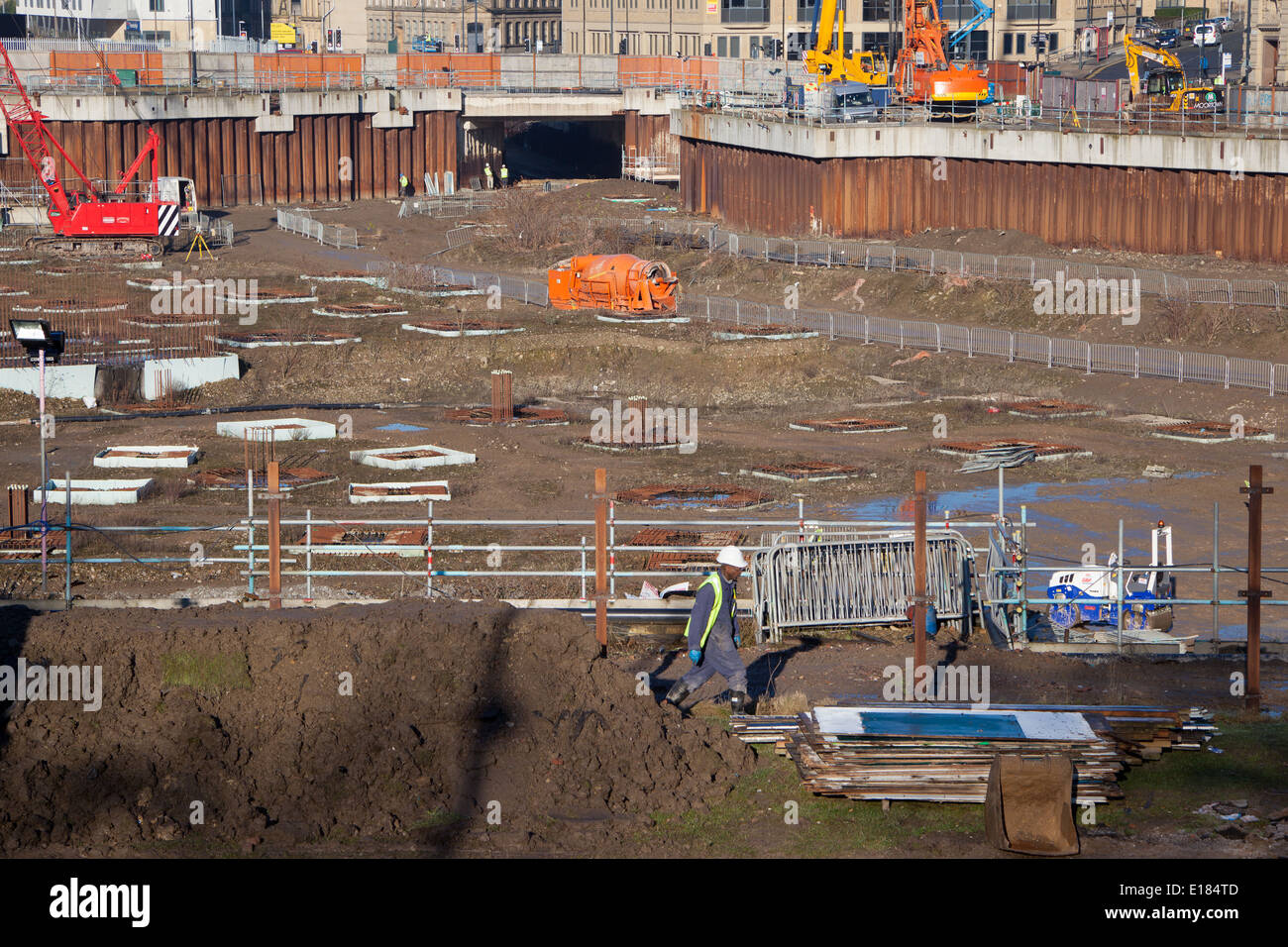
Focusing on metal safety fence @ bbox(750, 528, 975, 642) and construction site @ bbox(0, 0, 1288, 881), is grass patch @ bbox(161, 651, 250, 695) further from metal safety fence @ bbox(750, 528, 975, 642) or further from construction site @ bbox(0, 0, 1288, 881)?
metal safety fence @ bbox(750, 528, 975, 642)

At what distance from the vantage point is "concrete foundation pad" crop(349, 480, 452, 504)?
2873 cm

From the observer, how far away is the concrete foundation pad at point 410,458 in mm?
31562

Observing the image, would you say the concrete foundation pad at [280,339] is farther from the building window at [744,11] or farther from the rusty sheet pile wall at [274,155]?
the building window at [744,11]

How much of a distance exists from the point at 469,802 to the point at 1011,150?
138 ft

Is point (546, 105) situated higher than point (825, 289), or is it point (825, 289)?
point (546, 105)

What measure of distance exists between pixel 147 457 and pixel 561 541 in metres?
9.90

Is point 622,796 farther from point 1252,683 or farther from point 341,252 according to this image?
point 341,252

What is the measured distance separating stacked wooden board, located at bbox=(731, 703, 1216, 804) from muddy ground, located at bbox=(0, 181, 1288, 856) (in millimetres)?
225

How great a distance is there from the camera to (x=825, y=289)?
49406 mm

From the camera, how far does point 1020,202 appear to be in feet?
170

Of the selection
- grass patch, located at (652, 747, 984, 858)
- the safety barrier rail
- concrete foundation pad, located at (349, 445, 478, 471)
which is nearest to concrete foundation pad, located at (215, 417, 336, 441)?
concrete foundation pad, located at (349, 445, 478, 471)

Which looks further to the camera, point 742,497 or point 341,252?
point 341,252
